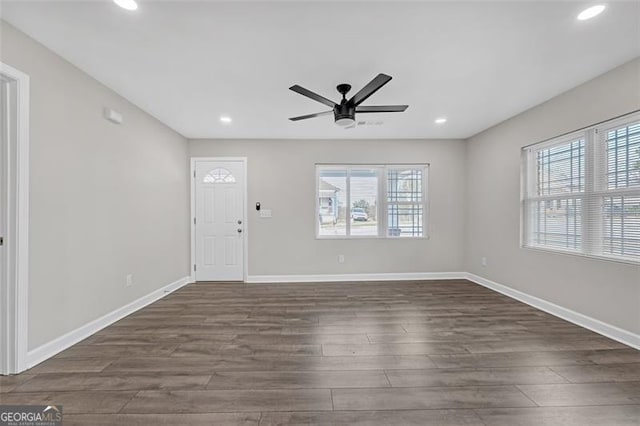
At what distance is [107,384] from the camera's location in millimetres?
1932

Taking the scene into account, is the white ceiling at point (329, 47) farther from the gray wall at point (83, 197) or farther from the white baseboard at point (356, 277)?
the white baseboard at point (356, 277)

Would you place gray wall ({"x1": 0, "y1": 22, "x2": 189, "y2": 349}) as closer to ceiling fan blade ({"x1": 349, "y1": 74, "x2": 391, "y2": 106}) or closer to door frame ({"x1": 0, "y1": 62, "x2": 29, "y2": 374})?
door frame ({"x1": 0, "y1": 62, "x2": 29, "y2": 374})

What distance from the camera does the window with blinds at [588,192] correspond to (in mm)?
2623

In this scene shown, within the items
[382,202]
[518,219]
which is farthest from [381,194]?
[518,219]

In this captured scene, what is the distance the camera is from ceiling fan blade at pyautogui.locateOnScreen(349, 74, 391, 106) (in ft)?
6.96

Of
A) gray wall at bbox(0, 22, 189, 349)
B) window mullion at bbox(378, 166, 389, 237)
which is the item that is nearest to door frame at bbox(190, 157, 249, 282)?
gray wall at bbox(0, 22, 189, 349)

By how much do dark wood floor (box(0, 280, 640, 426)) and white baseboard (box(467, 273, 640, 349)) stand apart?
106 millimetres

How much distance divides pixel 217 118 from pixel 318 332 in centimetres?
306

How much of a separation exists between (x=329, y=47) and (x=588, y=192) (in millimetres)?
3089

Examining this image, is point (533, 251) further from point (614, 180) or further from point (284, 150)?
point (284, 150)

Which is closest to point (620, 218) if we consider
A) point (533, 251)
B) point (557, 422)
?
point (533, 251)

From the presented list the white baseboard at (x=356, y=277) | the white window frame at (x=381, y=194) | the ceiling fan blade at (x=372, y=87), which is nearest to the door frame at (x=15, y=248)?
the ceiling fan blade at (x=372, y=87)

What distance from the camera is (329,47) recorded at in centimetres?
223

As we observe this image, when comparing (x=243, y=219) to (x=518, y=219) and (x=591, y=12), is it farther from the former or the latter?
(x=591, y=12)
